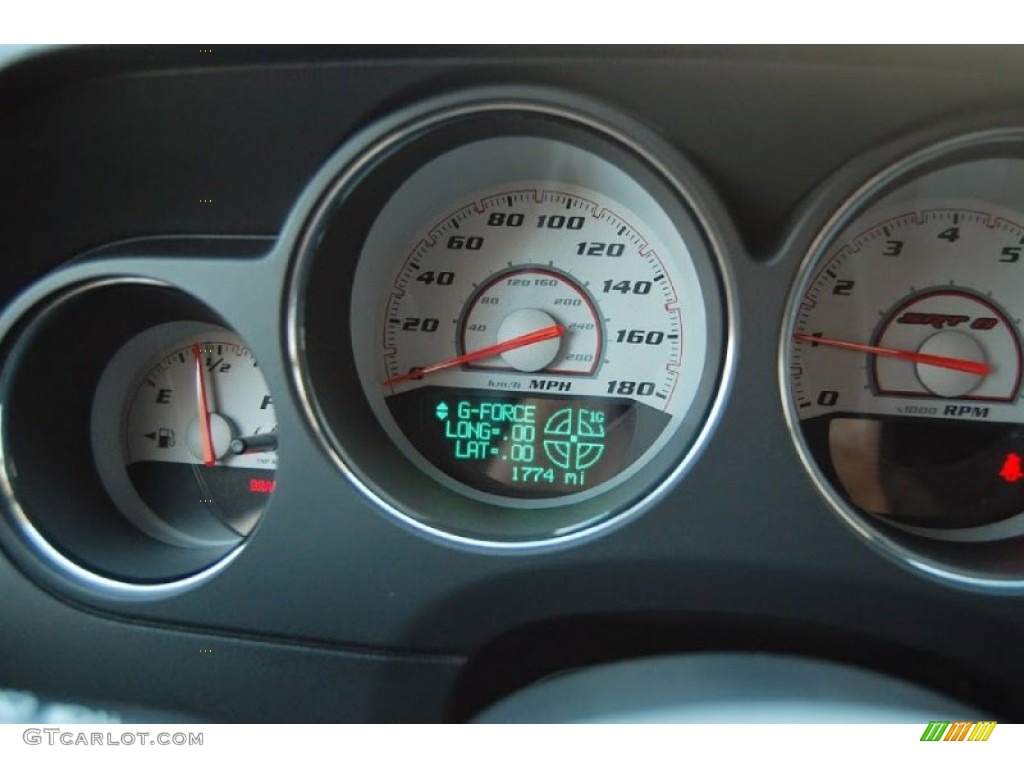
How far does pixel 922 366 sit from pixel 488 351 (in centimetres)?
79

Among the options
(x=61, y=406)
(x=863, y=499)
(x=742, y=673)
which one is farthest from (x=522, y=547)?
(x=61, y=406)

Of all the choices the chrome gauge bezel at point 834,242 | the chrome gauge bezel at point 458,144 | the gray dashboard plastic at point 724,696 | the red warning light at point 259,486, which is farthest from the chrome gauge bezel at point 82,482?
the chrome gauge bezel at point 834,242

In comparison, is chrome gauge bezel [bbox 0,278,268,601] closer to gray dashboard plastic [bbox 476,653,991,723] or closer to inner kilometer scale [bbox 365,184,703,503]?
inner kilometer scale [bbox 365,184,703,503]

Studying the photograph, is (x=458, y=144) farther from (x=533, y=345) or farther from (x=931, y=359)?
(x=931, y=359)

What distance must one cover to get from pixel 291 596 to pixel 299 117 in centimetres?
81

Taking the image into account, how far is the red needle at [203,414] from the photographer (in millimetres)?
1928

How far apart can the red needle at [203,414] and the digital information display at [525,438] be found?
0.39 meters

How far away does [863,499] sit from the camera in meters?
1.84
